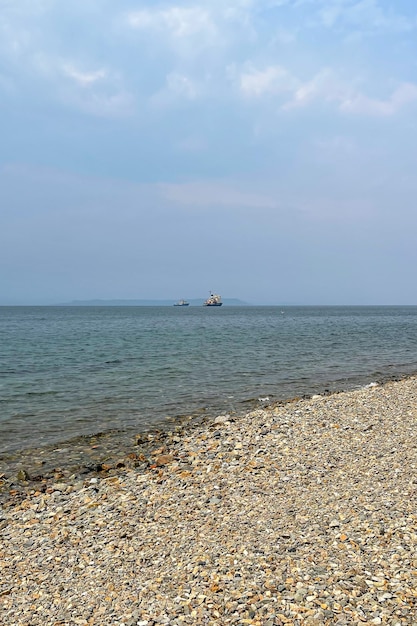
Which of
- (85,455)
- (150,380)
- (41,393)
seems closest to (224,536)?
(85,455)

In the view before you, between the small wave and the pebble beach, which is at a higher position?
the pebble beach

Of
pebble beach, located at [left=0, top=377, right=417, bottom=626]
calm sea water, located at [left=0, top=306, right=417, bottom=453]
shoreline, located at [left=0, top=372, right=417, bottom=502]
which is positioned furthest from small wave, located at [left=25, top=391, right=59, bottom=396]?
pebble beach, located at [left=0, top=377, right=417, bottom=626]

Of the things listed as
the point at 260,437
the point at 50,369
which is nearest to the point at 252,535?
the point at 260,437

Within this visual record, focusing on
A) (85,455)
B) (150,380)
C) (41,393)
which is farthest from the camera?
(150,380)

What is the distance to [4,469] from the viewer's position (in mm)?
11680

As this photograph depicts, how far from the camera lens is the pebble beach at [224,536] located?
5758 mm

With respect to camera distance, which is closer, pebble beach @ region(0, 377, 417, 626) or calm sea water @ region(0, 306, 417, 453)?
pebble beach @ region(0, 377, 417, 626)

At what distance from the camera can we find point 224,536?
7.44m

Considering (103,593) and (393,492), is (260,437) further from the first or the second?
(103,593)

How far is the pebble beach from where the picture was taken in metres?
5.76

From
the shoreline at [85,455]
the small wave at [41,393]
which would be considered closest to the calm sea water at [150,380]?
the small wave at [41,393]

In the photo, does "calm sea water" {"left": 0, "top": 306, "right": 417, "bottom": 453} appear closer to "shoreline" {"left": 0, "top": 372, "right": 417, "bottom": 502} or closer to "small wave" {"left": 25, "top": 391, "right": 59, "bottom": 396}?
"small wave" {"left": 25, "top": 391, "right": 59, "bottom": 396}

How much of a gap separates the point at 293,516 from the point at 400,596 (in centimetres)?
248

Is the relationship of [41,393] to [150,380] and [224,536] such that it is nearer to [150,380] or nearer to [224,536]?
[150,380]
